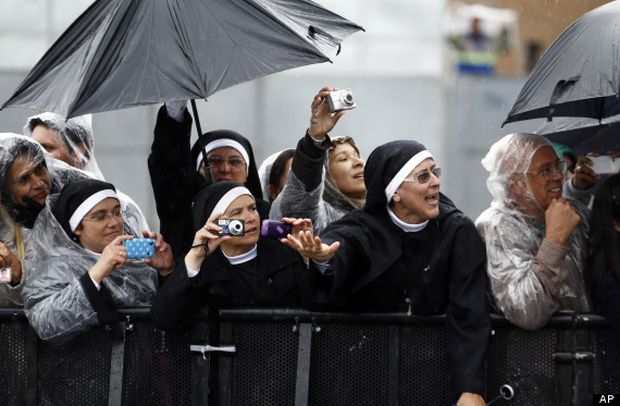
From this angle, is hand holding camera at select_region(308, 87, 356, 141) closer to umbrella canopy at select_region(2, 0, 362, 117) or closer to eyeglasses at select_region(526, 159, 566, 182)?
umbrella canopy at select_region(2, 0, 362, 117)

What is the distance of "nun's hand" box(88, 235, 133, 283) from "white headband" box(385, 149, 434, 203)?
108 centimetres

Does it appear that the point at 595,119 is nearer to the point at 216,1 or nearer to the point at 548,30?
the point at 216,1

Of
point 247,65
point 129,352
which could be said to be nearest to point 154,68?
point 247,65

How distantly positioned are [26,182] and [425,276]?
6.47ft

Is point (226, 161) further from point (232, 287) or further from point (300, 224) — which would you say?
point (300, 224)

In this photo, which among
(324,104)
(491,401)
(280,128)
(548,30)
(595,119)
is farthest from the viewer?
(548,30)

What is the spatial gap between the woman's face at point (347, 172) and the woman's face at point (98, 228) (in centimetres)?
137

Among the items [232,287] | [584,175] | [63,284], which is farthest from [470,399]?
[584,175]

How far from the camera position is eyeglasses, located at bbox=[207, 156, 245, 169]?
22.4 ft

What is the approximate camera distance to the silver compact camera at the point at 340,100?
5.69m

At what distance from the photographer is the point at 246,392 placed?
5367mm

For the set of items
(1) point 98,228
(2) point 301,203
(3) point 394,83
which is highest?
(3) point 394,83

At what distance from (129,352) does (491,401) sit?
1422 millimetres

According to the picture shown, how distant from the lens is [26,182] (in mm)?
6305
